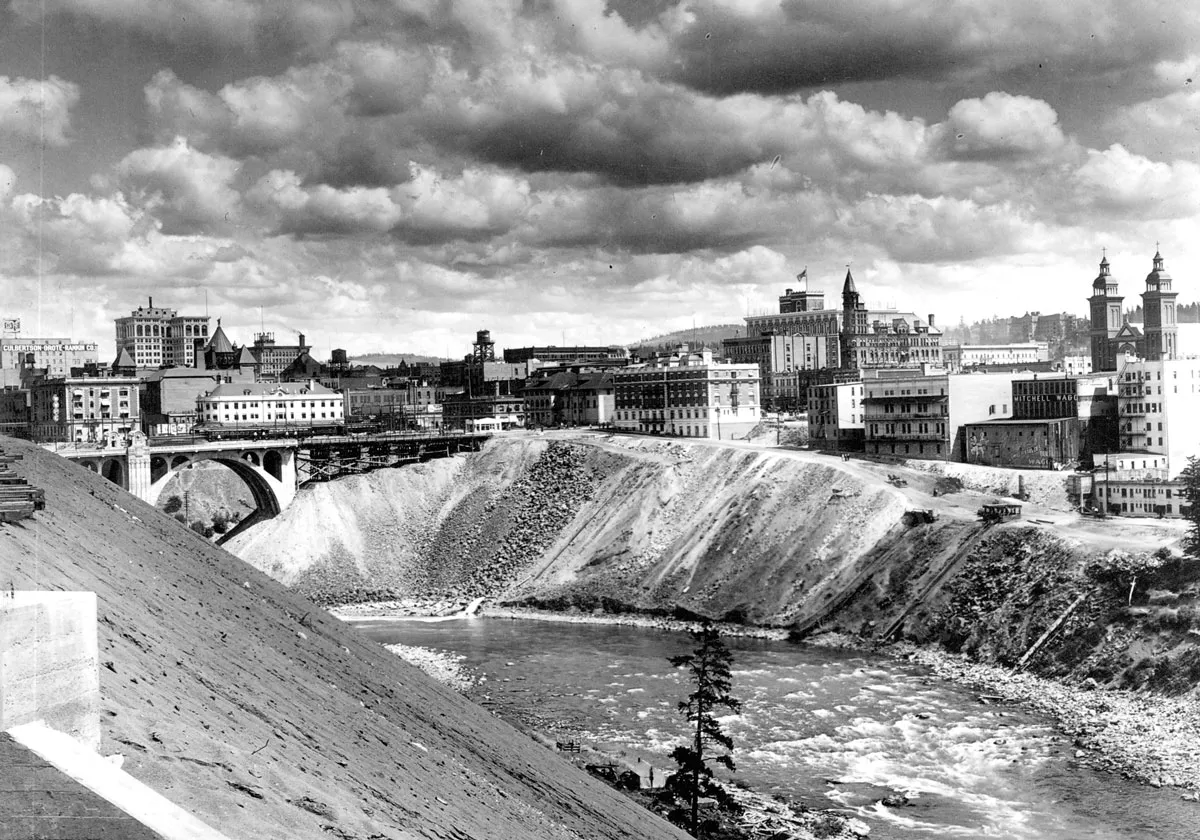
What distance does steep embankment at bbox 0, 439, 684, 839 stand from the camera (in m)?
19.8

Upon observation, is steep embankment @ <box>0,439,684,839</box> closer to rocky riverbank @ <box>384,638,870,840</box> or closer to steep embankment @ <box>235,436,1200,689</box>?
rocky riverbank @ <box>384,638,870,840</box>

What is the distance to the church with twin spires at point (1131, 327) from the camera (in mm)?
160875

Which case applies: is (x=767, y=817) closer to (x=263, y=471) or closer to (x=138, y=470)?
(x=138, y=470)

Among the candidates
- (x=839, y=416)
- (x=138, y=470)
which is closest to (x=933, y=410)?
(x=839, y=416)

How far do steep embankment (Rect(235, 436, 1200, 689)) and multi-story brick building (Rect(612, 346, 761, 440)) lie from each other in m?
11.3

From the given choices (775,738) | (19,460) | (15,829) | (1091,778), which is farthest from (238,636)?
(1091,778)

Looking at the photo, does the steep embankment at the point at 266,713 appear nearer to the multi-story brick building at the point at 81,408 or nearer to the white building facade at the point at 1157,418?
the white building facade at the point at 1157,418

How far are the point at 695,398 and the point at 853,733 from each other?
8644 cm

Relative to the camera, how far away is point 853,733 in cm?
6419

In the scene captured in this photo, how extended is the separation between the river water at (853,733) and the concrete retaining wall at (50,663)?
Result: 135ft

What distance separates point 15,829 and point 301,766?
12244 mm

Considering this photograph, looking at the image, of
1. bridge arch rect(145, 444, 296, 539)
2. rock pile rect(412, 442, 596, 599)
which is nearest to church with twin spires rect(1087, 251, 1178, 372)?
rock pile rect(412, 442, 596, 599)

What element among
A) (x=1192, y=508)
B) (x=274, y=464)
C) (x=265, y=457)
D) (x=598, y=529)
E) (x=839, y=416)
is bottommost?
(x=598, y=529)

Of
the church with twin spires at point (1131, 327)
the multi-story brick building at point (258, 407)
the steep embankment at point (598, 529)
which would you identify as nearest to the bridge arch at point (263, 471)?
the steep embankment at point (598, 529)
